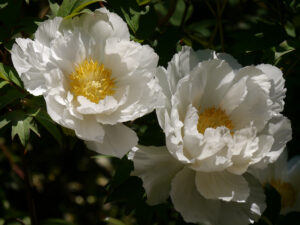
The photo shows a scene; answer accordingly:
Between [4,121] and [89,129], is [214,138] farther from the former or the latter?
A: [4,121]

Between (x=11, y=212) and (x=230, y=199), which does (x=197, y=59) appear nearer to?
(x=230, y=199)

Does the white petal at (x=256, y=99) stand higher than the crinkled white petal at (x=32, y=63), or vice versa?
the crinkled white petal at (x=32, y=63)

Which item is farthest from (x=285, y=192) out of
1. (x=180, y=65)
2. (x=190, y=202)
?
(x=180, y=65)

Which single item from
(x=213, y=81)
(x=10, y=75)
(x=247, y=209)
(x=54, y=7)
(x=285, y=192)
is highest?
(x=54, y=7)

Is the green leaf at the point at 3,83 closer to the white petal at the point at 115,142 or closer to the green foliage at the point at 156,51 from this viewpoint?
the green foliage at the point at 156,51

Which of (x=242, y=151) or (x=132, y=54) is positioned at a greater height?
(x=132, y=54)

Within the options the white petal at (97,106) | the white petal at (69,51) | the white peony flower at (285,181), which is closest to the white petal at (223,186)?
the white petal at (97,106)

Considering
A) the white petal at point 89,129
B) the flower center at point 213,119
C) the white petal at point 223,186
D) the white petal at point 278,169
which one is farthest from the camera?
the white petal at point 278,169

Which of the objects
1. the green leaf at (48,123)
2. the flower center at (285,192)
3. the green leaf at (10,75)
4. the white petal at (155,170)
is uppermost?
the green leaf at (10,75)
